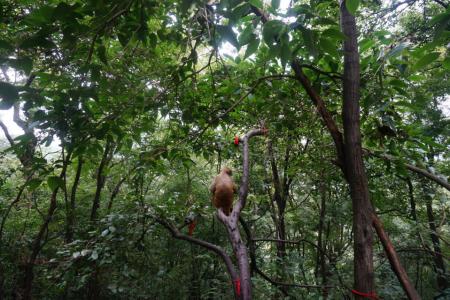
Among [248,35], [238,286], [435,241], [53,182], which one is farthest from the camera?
[435,241]

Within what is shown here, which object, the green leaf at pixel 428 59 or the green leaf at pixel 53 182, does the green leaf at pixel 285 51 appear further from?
the green leaf at pixel 53 182

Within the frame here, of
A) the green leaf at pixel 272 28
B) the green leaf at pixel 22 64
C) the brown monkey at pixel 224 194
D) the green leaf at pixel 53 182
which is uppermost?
the green leaf at pixel 272 28

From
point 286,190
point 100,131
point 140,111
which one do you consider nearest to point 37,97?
point 100,131

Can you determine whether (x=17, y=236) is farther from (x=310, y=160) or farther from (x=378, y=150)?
(x=378, y=150)

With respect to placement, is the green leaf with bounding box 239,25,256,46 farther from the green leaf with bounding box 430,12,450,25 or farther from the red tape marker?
the red tape marker

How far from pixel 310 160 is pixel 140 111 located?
149 centimetres

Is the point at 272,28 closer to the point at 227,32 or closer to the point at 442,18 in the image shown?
the point at 227,32

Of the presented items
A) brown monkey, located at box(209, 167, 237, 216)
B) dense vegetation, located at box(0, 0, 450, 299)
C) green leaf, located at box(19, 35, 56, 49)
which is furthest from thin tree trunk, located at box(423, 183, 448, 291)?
green leaf, located at box(19, 35, 56, 49)

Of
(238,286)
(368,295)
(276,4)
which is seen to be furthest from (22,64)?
(368,295)

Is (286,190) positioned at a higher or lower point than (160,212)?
higher

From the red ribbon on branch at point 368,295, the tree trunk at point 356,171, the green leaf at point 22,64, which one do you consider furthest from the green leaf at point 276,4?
the red ribbon on branch at point 368,295

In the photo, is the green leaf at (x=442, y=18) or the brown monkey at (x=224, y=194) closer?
the green leaf at (x=442, y=18)

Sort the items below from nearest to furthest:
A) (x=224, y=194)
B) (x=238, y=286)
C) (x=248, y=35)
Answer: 1. (x=248, y=35)
2. (x=238, y=286)
3. (x=224, y=194)

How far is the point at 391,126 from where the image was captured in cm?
152
